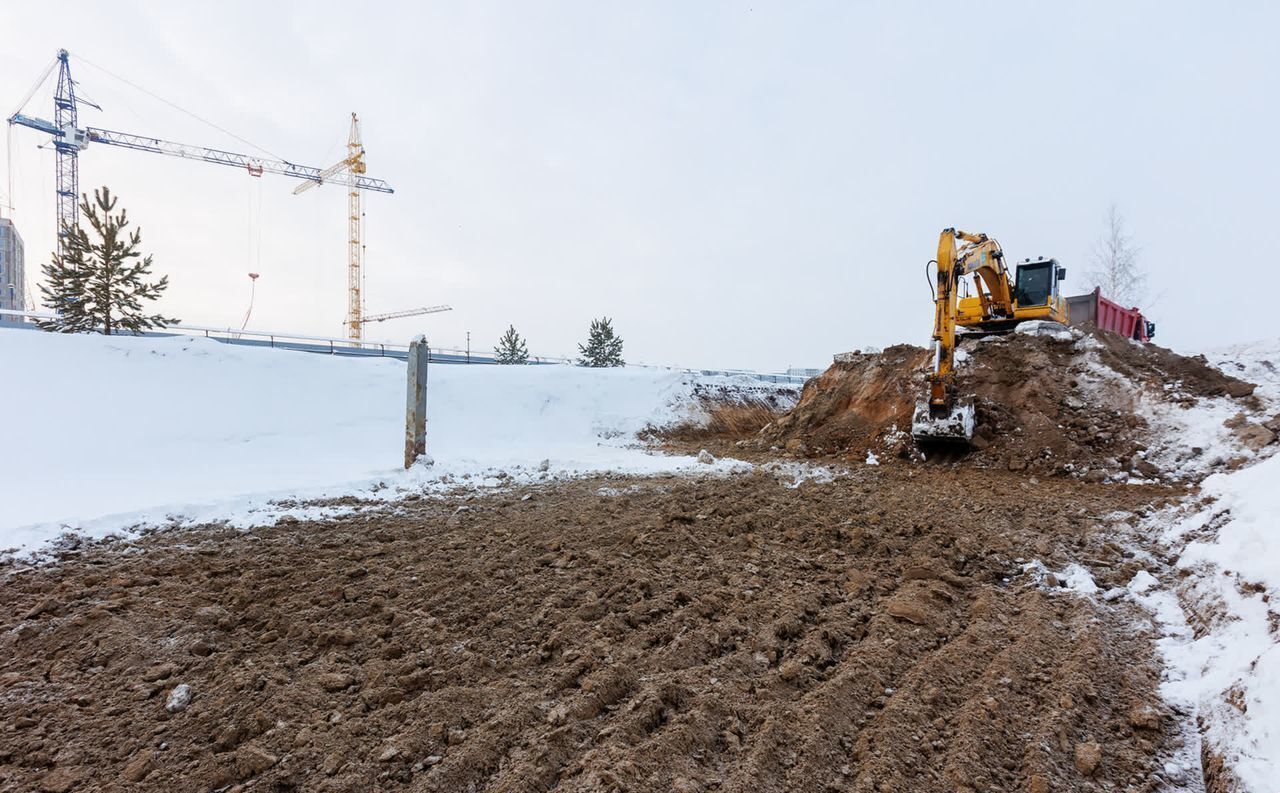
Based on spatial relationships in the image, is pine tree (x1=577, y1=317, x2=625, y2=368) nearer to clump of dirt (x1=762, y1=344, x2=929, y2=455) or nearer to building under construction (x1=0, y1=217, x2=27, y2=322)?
clump of dirt (x1=762, y1=344, x2=929, y2=455)

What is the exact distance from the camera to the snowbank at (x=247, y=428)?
247 inches

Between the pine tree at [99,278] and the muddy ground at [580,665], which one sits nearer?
the muddy ground at [580,665]

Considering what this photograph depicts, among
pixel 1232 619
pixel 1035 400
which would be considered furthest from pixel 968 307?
pixel 1232 619

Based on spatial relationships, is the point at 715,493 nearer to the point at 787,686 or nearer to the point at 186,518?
the point at 787,686

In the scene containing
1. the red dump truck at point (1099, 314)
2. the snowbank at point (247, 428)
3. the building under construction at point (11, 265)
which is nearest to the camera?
the snowbank at point (247, 428)

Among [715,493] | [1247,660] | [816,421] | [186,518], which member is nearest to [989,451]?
[816,421]

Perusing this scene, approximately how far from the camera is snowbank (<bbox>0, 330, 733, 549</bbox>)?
20.6ft

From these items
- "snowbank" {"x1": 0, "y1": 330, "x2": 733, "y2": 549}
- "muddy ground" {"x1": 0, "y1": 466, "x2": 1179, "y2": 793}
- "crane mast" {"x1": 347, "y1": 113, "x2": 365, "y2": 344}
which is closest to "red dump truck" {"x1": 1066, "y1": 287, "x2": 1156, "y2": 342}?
"snowbank" {"x1": 0, "y1": 330, "x2": 733, "y2": 549}

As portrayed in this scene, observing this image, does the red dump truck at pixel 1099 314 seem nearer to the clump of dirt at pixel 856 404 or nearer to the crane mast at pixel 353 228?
the clump of dirt at pixel 856 404

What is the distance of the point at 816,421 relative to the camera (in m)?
12.7

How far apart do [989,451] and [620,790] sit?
382 inches

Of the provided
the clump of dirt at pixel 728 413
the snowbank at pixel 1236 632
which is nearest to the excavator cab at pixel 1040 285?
the clump of dirt at pixel 728 413

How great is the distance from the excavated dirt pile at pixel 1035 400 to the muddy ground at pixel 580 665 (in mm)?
4725

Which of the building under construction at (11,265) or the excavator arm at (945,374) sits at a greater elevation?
the building under construction at (11,265)
